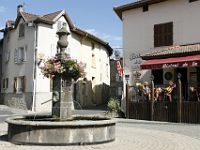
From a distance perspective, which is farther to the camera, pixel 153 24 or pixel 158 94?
pixel 153 24

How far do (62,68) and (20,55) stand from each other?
2337 cm

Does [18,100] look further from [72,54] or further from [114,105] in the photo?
[114,105]

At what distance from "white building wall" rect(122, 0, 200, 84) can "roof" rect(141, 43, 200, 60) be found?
675 mm

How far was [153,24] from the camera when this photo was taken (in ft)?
80.0

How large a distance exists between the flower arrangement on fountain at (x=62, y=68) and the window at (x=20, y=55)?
22.2 metres

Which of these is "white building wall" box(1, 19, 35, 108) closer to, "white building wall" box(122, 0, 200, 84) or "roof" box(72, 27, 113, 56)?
"roof" box(72, 27, 113, 56)

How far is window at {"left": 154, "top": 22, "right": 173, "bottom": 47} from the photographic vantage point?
2355cm

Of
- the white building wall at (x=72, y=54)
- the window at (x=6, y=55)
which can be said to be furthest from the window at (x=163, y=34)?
the window at (x=6, y=55)

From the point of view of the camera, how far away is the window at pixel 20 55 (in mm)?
33619

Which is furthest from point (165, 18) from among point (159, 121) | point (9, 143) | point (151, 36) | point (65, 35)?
point (9, 143)

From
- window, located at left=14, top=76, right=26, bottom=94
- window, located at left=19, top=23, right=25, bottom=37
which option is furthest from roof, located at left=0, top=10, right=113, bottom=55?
window, located at left=14, top=76, right=26, bottom=94

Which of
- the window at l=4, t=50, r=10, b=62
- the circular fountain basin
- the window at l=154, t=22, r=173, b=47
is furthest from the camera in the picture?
the window at l=4, t=50, r=10, b=62

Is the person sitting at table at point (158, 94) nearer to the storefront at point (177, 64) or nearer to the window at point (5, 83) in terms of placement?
the storefront at point (177, 64)

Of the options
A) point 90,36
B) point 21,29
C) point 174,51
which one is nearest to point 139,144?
point 174,51
